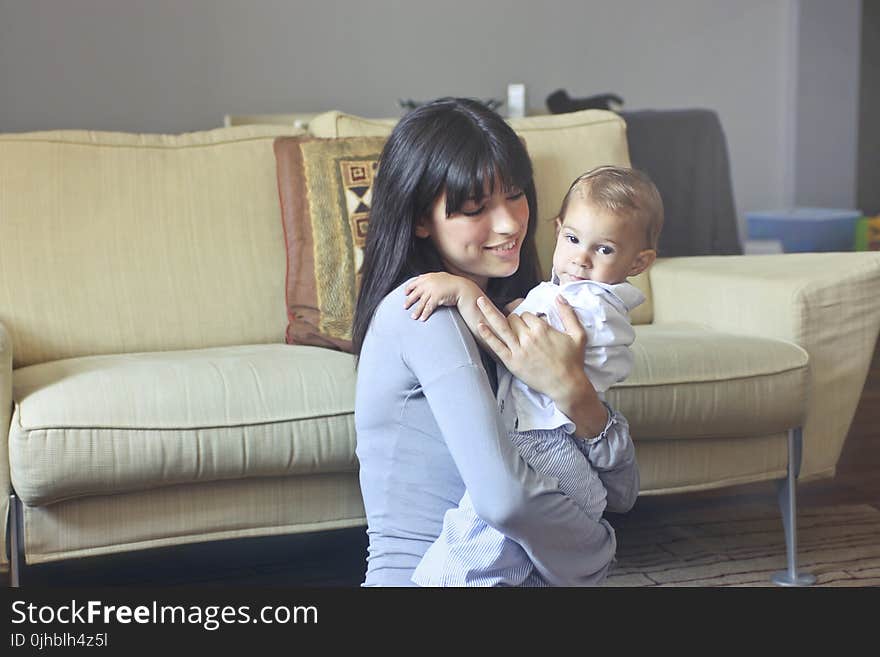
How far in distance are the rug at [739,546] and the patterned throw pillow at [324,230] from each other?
0.74 m

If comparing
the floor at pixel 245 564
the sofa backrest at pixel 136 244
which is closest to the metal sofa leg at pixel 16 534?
the floor at pixel 245 564

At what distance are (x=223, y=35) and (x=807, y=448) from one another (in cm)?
321

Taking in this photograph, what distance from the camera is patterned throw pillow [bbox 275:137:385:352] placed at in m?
2.20

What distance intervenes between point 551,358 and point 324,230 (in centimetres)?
112

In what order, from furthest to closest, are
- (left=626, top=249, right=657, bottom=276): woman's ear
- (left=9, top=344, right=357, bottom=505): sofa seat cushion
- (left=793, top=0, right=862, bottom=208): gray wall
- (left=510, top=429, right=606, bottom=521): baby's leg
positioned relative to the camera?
(left=793, top=0, right=862, bottom=208): gray wall < (left=9, top=344, right=357, bottom=505): sofa seat cushion < (left=626, top=249, right=657, bottom=276): woman's ear < (left=510, top=429, right=606, bottom=521): baby's leg

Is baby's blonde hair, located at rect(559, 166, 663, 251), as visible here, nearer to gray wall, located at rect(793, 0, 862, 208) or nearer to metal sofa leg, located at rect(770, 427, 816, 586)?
metal sofa leg, located at rect(770, 427, 816, 586)

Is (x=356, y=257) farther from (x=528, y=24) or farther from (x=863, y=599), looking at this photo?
(x=528, y=24)

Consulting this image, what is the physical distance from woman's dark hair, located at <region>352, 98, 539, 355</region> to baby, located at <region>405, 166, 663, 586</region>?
10 centimetres

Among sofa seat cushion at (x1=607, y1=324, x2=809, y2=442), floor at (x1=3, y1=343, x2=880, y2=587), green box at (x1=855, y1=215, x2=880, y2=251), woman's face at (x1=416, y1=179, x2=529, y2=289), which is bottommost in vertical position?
floor at (x1=3, y1=343, x2=880, y2=587)

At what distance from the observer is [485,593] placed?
975 millimetres

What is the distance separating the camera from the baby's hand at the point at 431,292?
1.18 meters

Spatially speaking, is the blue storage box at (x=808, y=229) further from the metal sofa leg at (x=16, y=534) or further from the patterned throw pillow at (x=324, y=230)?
the metal sofa leg at (x=16, y=534)

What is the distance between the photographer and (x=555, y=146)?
8.28ft

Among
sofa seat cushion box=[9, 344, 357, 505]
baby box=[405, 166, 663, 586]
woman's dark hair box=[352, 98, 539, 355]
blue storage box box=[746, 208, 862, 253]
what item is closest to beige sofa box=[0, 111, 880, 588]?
sofa seat cushion box=[9, 344, 357, 505]
